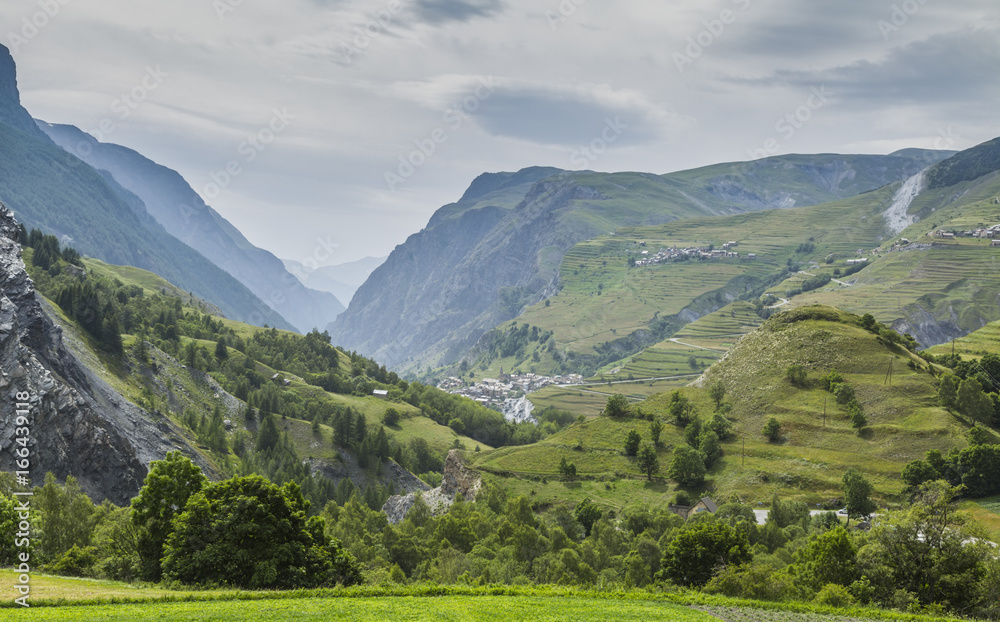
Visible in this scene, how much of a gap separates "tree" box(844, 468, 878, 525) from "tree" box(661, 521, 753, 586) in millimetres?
30411

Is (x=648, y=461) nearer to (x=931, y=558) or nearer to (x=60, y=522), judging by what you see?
(x=931, y=558)

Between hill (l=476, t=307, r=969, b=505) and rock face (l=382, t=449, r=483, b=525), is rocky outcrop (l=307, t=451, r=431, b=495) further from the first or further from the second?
hill (l=476, t=307, r=969, b=505)

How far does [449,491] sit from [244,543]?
93311 millimetres

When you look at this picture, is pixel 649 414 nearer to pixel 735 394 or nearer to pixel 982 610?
pixel 735 394

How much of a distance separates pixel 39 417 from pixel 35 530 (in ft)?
206

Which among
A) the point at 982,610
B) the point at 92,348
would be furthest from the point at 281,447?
the point at 982,610

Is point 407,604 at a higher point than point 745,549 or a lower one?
Result: higher

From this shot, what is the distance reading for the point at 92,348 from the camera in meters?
167

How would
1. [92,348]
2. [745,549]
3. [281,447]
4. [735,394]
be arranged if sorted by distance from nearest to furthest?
[745,549] → [735,394] → [92,348] → [281,447]

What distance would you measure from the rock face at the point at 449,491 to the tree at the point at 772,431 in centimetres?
5479

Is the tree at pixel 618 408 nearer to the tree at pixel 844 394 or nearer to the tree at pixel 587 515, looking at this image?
the tree at pixel 844 394

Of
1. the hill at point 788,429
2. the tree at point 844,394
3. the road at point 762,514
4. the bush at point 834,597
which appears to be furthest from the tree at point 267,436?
the bush at point 834,597

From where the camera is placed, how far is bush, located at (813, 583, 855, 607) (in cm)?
5388

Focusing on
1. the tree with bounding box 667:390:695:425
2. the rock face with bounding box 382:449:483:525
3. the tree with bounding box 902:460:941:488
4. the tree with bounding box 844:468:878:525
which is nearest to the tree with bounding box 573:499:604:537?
the rock face with bounding box 382:449:483:525
